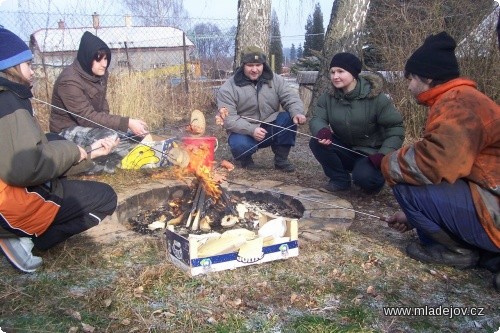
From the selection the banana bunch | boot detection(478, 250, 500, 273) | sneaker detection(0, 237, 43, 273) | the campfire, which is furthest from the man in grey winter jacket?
sneaker detection(0, 237, 43, 273)

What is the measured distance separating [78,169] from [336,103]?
248 centimetres

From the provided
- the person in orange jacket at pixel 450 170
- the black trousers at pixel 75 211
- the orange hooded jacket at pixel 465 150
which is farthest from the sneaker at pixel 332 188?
the black trousers at pixel 75 211

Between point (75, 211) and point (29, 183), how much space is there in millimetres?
483

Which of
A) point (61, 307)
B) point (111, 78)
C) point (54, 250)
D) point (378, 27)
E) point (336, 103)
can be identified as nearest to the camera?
point (61, 307)

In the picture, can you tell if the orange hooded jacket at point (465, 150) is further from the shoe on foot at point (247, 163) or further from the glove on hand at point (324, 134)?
the shoe on foot at point (247, 163)

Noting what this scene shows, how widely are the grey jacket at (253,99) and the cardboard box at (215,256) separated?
2397mm

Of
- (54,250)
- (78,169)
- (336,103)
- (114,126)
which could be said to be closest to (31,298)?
(54,250)

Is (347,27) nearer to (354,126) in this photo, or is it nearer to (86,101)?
(354,126)

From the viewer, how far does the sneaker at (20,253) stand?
115 inches

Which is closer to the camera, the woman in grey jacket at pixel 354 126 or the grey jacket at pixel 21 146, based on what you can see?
the grey jacket at pixel 21 146

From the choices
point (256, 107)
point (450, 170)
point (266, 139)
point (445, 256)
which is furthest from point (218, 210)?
point (450, 170)

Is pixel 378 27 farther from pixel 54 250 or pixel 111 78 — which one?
pixel 54 250

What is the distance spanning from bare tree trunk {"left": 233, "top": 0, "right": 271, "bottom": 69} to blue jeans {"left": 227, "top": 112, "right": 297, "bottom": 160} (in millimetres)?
2656

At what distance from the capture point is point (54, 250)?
10.8ft
